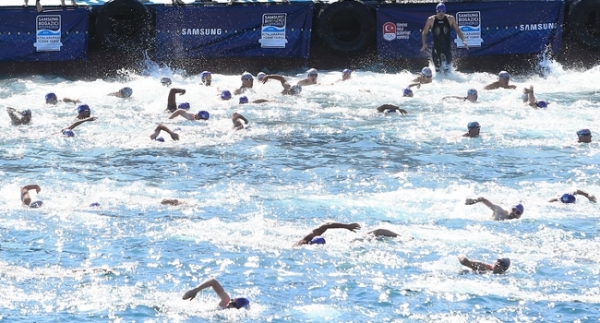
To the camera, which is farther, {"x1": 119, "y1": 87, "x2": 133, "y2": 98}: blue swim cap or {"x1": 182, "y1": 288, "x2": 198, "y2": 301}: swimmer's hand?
{"x1": 119, "y1": 87, "x2": 133, "y2": 98}: blue swim cap

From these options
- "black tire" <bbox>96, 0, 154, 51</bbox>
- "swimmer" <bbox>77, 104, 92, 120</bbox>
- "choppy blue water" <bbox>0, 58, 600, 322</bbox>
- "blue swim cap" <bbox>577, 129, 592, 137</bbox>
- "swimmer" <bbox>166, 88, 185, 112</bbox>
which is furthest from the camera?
"black tire" <bbox>96, 0, 154, 51</bbox>

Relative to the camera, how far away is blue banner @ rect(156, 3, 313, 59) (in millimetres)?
28469

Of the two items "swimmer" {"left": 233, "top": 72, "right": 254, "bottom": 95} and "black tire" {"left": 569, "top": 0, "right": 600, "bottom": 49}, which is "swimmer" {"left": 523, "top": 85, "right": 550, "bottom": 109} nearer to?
"black tire" {"left": 569, "top": 0, "right": 600, "bottom": 49}

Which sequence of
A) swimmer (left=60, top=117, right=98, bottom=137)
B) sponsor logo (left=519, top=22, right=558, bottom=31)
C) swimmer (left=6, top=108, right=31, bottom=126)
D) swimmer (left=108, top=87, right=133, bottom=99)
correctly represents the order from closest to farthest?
swimmer (left=60, top=117, right=98, bottom=137) < swimmer (left=6, top=108, right=31, bottom=126) < swimmer (left=108, top=87, right=133, bottom=99) < sponsor logo (left=519, top=22, right=558, bottom=31)

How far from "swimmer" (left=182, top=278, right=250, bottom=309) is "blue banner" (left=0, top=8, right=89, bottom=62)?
17101mm

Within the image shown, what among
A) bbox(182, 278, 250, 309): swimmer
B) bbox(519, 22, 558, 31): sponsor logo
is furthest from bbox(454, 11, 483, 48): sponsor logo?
bbox(182, 278, 250, 309): swimmer

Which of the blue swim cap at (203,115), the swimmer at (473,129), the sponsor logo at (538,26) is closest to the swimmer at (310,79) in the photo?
the blue swim cap at (203,115)

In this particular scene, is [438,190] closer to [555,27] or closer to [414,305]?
[414,305]

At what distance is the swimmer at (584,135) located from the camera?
20.7 meters

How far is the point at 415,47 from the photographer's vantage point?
95.3ft

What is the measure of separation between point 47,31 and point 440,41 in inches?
371

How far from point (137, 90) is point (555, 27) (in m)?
10.5

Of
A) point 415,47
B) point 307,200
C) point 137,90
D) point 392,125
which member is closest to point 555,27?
point 415,47

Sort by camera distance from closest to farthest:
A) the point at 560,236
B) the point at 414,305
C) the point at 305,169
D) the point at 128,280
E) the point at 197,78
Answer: the point at 414,305, the point at 128,280, the point at 560,236, the point at 305,169, the point at 197,78
